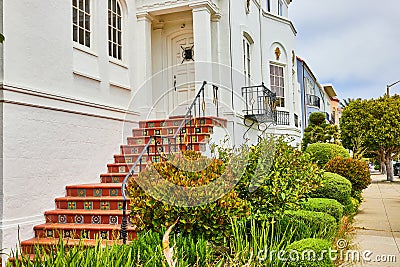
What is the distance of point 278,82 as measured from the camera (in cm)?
1512

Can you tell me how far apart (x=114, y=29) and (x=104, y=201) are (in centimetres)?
442

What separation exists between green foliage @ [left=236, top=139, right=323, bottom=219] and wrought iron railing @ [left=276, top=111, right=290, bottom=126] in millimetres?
8762

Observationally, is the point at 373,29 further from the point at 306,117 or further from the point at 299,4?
the point at 306,117

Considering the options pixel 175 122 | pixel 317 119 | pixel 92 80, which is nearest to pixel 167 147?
pixel 175 122

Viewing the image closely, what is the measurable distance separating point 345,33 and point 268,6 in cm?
464

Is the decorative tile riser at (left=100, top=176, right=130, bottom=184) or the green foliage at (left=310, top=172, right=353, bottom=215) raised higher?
the decorative tile riser at (left=100, top=176, right=130, bottom=184)

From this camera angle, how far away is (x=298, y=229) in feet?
18.2

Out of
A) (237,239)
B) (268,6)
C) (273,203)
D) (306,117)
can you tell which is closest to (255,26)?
(268,6)

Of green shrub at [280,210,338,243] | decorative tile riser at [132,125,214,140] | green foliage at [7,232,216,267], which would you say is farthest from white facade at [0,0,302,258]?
green shrub at [280,210,338,243]

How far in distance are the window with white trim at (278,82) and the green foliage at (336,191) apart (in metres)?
6.34

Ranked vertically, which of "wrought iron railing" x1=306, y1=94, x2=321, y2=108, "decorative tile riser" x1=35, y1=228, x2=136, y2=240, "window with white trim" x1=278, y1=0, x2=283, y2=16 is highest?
"window with white trim" x1=278, y1=0, x2=283, y2=16

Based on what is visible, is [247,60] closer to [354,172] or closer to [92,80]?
[354,172]

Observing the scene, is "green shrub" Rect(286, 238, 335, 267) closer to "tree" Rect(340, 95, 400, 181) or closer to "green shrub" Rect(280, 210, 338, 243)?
"green shrub" Rect(280, 210, 338, 243)

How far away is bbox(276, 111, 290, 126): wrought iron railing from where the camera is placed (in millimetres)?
14633
